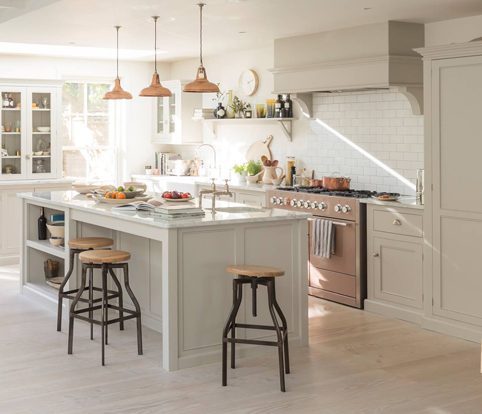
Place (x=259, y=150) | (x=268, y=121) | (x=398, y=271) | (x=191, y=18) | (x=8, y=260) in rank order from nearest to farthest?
(x=398, y=271) < (x=191, y=18) < (x=268, y=121) < (x=259, y=150) < (x=8, y=260)

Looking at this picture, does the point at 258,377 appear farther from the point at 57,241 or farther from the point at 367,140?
the point at 367,140

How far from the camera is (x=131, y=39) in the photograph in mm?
8227

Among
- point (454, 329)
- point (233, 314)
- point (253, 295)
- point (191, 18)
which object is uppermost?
point (191, 18)

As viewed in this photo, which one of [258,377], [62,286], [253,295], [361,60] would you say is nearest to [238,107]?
[361,60]

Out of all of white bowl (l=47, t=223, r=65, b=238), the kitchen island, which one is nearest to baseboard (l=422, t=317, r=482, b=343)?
the kitchen island

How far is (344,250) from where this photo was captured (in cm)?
→ 697

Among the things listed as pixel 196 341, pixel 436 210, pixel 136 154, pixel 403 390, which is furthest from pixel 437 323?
pixel 136 154

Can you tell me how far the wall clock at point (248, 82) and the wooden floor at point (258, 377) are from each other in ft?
12.0

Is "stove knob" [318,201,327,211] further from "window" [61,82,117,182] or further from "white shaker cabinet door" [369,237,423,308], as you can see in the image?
"window" [61,82,117,182]

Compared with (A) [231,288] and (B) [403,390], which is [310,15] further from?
(B) [403,390]

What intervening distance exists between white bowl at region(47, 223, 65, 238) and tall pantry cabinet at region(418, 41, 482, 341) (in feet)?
10.1

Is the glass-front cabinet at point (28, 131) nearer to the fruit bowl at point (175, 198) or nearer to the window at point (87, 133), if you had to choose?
the window at point (87, 133)

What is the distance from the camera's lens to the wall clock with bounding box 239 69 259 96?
900cm

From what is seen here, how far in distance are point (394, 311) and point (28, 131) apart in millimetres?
5112
